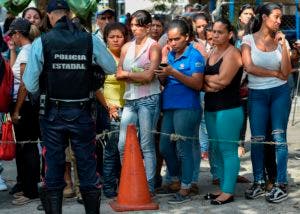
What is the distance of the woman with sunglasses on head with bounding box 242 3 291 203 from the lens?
19.3 ft

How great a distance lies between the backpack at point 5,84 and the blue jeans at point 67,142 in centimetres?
80

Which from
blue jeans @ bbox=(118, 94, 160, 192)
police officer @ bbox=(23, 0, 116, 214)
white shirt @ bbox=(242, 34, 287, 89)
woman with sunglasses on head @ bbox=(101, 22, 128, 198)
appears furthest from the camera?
woman with sunglasses on head @ bbox=(101, 22, 128, 198)

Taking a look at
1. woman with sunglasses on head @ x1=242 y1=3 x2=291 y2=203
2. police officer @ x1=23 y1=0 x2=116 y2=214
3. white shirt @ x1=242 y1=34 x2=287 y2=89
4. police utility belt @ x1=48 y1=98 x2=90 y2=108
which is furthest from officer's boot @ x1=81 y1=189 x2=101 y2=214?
white shirt @ x1=242 y1=34 x2=287 y2=89

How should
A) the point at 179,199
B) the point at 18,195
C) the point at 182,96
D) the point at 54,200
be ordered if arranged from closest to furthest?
the point at 54,200, the point at 182,96, the point at 179,199, the point at 18,195

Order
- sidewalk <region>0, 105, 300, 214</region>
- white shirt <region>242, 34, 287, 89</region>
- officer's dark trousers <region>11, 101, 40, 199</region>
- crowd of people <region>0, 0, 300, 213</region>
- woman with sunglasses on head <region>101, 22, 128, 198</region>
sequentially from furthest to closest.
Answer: woman with sunglasses on head <region>101, 22, 128, 198</region> → officer's dark trousers <region>11, 101, 40, 199</region> → white shirt <region>242, 34, 287, 89</region> → sidewalk <region>0, 105, 300, 214</region> → crowd of people <region>0, 0, 300, 213</region>

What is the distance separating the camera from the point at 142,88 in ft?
19.7

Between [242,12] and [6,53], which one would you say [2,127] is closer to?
[6,53]

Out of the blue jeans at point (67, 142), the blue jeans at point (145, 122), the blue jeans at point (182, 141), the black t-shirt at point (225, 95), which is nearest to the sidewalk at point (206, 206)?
the blue jeans at point (182, 141)

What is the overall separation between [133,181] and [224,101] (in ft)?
3.74

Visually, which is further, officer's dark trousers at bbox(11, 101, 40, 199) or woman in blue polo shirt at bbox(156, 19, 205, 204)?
officer's dark trousers at bbox(11, 101, 40, 199)

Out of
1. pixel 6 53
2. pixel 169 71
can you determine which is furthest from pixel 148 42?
pixel 6 53

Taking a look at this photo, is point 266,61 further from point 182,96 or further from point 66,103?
point 66,103

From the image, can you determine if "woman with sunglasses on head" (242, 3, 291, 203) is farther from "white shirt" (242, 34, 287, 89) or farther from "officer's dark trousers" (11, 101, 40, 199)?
"officer's dark trousers" (11, 101, 40, 199)

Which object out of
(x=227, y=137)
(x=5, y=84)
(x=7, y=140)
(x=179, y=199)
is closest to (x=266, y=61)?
(x=227, y=137)
